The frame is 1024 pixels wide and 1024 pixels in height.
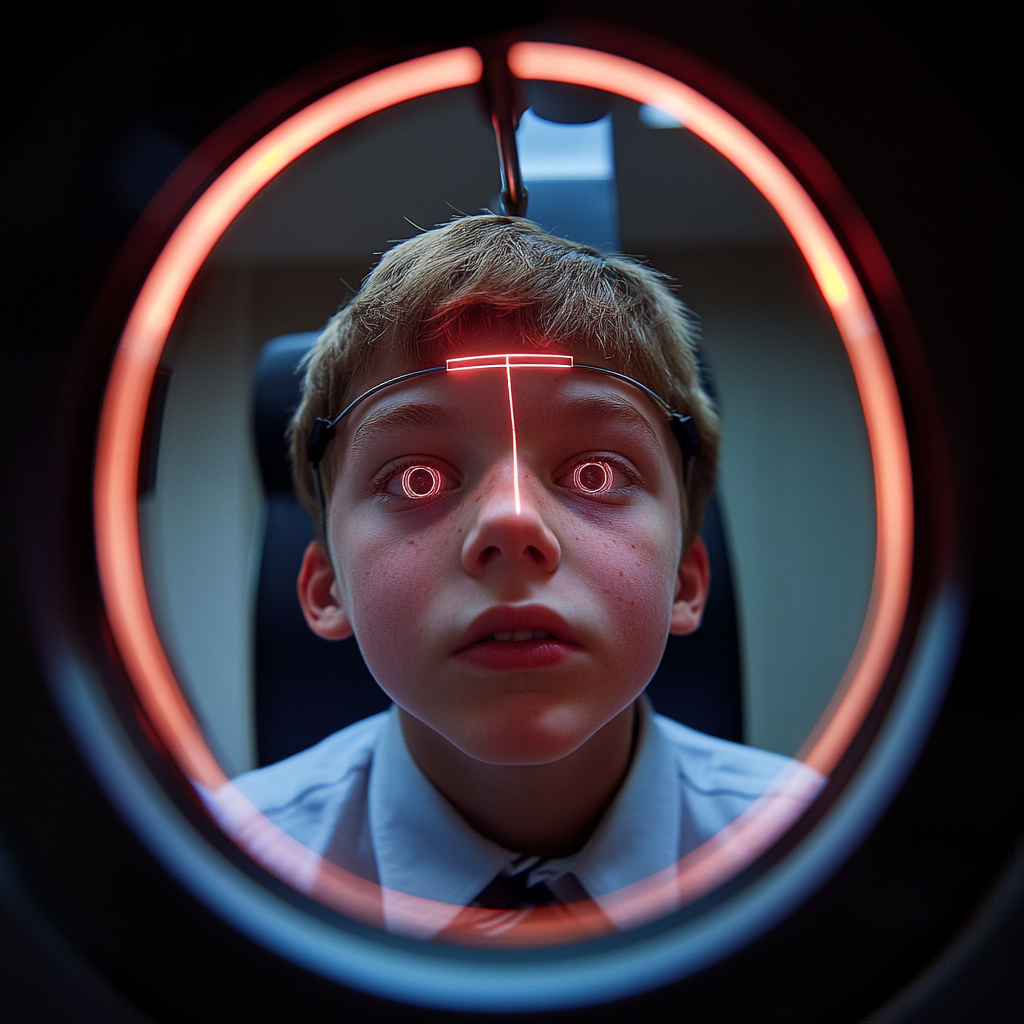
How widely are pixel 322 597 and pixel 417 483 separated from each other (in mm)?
222

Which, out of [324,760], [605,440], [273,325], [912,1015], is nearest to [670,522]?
[605,440]

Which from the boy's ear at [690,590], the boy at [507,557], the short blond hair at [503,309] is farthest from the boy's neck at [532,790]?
the short blond hair at [503,309]

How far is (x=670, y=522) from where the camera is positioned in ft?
1.73

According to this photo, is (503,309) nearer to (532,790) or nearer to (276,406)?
(532,790)

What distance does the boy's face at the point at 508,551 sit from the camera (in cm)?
43

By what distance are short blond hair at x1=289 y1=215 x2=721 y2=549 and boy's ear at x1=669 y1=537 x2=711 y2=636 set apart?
0.04 meters

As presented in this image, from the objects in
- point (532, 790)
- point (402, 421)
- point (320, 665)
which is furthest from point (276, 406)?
point (532, 790)

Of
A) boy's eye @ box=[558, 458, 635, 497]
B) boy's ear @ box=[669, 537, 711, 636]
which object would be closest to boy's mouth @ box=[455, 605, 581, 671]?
boy's eye @ box=[558, 458, 635, 497]

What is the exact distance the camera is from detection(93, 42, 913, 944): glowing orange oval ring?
13.3 inches

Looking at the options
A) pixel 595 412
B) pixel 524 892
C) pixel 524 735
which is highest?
pixel 595 412

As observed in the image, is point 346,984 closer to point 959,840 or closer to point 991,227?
point 959,840

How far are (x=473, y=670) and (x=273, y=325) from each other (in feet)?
4.46

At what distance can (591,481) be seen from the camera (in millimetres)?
498

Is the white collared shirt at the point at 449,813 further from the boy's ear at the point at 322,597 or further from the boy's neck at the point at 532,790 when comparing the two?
the boy's ear at the point at 322,597
